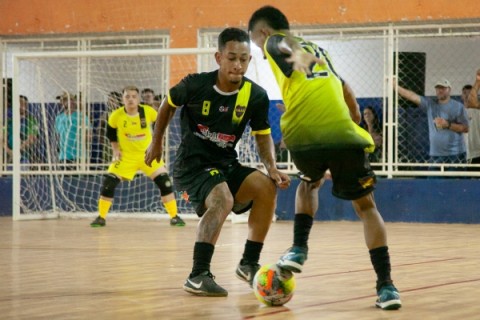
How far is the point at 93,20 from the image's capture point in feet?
60.4

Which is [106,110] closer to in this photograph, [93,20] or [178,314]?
[93,20]

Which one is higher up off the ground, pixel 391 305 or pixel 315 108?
pixel 315 108

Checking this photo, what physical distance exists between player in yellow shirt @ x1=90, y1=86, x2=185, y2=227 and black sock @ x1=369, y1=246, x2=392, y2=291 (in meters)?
9.00

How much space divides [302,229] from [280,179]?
68 centimetres

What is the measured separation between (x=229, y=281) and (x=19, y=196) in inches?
381

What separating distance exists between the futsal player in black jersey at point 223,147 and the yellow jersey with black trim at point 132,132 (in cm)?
791

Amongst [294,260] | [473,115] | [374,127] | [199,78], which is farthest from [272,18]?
[374,127]

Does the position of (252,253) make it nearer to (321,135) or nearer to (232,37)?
(321,135)

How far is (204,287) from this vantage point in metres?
6.34

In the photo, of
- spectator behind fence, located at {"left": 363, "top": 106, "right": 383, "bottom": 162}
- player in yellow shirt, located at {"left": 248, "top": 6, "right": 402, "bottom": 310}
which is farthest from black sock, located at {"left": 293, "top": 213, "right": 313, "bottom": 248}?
spectator behind fence, located at {"left": 363, "top": 106, "right": 383, "bottom": 162}

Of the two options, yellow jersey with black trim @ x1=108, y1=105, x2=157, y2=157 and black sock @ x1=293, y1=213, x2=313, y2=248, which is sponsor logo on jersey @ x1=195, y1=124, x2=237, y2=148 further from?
yellow jersey with black trim @ x1=108, y1=105, x2=157, y2=157

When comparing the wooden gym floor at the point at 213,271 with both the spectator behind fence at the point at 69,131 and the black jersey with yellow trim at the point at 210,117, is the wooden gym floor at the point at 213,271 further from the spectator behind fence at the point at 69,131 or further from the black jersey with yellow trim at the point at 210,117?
the spectator behind fence at the point at 69,131

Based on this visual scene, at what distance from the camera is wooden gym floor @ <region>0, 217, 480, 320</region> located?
224 inches

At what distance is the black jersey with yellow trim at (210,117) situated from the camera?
687 centimetres
